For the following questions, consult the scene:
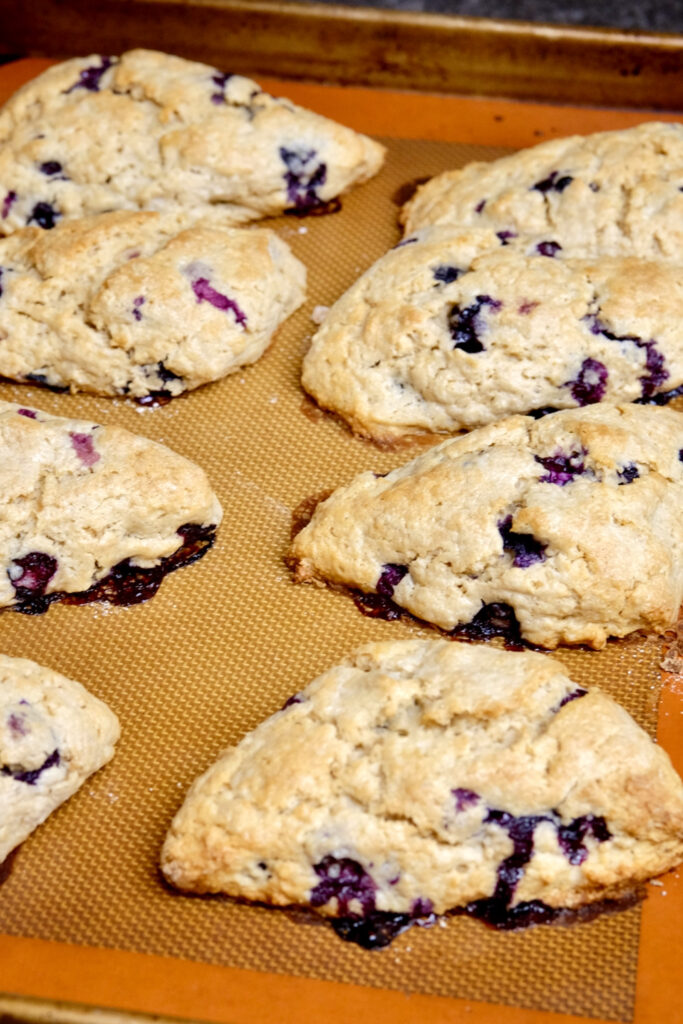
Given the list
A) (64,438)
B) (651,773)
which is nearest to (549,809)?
(651,773)

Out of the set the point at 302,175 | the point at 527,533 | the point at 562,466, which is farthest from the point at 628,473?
the point at 302,175

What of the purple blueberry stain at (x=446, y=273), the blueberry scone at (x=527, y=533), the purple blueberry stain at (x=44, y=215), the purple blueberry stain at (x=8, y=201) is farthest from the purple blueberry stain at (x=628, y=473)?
the purple blueberry stain at (x=8, y=201)

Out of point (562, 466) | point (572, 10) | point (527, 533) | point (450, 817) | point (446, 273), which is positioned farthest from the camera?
point (572, 10)

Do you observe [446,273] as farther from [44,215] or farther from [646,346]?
[44,215]

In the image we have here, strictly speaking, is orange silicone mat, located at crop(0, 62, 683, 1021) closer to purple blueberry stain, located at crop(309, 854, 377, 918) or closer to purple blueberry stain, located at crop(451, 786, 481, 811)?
purple blueberry stain, located at crop(309, 854, 377, 918)

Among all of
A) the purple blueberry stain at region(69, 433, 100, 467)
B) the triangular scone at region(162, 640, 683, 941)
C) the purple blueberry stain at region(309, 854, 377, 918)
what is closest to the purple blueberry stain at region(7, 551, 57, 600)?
the purple blueberry stain at region(69, 433, 100, 467)

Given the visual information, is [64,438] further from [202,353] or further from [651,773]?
[651,773]

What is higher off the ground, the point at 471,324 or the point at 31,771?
the point at 471,324
